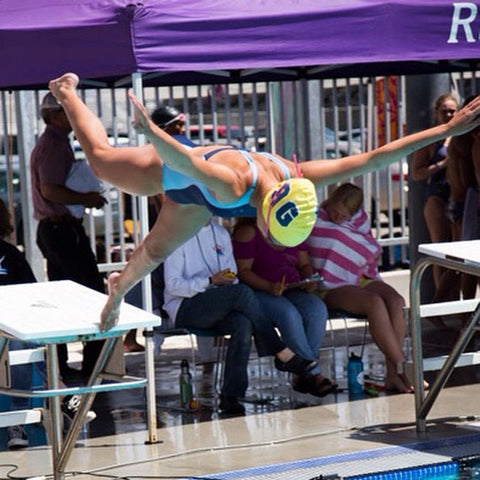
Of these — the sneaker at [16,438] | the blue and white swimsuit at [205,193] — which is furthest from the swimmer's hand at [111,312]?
the sneaker at [16,438]

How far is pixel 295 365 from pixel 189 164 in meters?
3.08

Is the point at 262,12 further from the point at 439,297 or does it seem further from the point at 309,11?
the point at 439,297

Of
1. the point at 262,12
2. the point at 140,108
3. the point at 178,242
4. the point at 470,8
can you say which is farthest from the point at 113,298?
the point at 470,8

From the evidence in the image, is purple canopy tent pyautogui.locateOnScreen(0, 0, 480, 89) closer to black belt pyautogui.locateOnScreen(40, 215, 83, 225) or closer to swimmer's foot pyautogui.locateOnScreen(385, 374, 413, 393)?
black belt pyautogui.locateOnScreen(40, 215, 83, 225)

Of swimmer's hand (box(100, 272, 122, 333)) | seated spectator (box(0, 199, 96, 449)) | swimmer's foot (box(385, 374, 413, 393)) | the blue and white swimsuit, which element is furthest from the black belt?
swimmer's hand (box(100, 272, 122, 333))

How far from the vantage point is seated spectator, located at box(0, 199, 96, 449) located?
7070mm

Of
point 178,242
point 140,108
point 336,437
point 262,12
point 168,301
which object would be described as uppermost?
point 262,12

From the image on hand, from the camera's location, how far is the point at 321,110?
11.3m

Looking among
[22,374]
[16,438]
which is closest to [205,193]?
[22,374]

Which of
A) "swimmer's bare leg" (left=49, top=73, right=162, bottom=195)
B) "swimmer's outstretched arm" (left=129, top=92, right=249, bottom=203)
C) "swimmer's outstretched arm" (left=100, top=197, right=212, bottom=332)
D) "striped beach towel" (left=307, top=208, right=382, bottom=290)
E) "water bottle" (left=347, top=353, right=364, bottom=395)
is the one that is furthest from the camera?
"striped beach towel" (left=307, top=208, right=382, bottom=290)

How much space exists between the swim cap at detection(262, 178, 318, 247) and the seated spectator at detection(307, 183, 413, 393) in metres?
2.91

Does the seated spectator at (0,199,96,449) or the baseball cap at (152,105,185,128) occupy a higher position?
the baseball cap at (152,105,185,128)

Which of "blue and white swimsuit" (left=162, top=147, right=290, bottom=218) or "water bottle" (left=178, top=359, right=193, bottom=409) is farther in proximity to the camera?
"water bottle" (left=178, top=359, right=193, bottom=409)

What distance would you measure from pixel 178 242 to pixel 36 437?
2.06m
